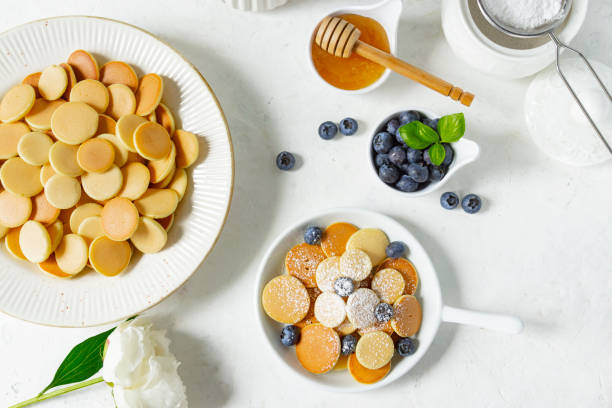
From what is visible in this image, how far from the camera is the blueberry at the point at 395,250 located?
90 centimetres

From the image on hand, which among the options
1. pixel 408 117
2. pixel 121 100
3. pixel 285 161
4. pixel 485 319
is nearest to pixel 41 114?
pixel 121 100

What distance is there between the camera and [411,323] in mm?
897

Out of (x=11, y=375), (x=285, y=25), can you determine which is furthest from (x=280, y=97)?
(x=11, y=375)

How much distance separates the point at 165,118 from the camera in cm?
89

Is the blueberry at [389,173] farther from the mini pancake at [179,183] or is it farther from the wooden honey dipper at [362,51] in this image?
the mini pancake at [179,183]

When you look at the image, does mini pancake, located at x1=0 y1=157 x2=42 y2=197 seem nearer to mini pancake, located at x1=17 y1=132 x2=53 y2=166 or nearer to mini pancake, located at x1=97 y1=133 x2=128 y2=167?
mini pancake, located at x1=17 y1=132 x2=53 y2=166

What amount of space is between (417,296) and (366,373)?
0.57 ft

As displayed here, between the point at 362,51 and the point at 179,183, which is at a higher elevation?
the point at 362,51

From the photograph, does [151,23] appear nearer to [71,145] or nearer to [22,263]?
[71,145]

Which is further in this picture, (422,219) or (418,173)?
(422,219)

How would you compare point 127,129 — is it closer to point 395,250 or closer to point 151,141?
point 151,141

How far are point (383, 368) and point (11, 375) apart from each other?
744 millimetres

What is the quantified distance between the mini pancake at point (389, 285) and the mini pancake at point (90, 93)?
0.60 m

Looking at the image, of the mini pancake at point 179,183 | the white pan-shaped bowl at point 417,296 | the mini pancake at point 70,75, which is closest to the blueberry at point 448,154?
the white pan-shaped bowl at point 417,296
